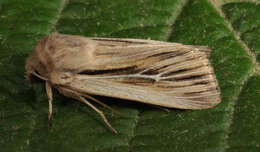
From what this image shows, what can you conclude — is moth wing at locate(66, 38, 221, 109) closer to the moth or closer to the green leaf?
the moth

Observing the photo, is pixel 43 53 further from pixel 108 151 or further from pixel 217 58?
pixel 217 58

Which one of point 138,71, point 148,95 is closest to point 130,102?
point 148,95

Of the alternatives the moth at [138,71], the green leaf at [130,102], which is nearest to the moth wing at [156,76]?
the moth at [138,71]

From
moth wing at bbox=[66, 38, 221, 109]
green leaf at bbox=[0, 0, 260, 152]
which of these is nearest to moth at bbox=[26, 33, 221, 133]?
moth wing at bbox=[66, 38, 221, 109]

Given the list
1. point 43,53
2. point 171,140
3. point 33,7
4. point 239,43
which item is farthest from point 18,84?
point 239,43

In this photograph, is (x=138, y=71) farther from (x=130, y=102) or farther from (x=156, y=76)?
(x=130, y=102)

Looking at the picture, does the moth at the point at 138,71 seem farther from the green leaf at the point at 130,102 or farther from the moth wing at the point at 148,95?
the green leaf at the point at 130,102

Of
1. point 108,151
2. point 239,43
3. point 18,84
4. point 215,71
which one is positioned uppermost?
point 239,43
